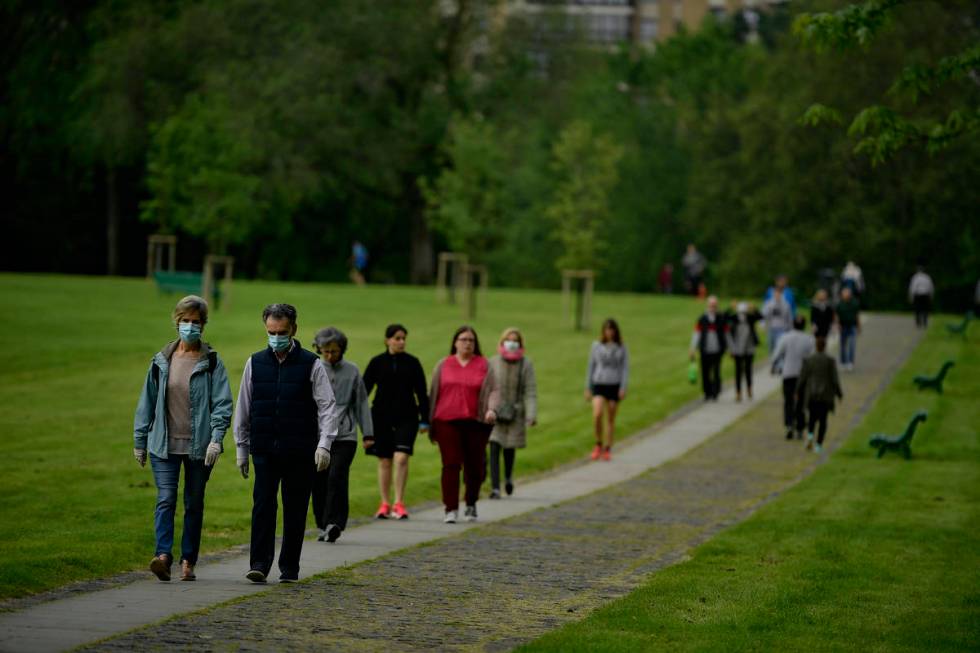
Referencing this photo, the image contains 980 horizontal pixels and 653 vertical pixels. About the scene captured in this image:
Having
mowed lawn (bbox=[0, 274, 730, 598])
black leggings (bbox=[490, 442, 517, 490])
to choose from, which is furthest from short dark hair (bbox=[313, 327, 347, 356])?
black leggings (bbox=[490, 442, 517, 490])

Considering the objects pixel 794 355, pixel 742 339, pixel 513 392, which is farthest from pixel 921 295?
pixel 513 392

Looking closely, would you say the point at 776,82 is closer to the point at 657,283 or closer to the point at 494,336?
the point at 657,283

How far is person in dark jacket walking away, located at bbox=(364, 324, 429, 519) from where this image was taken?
53.0 feet

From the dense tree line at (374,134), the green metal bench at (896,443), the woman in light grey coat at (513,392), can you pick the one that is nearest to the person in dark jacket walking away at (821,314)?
the green metal bench at (896,443)

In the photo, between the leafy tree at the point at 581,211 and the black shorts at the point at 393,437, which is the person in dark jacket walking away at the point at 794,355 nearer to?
the black shorts at the point at 393,437

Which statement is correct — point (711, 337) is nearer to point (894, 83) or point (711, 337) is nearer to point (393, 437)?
point (894, 83)

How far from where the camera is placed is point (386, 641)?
31.6 ft

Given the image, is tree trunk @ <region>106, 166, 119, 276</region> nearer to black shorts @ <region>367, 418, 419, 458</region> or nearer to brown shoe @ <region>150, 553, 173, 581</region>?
black shorts @ <region>367, 418, 419, 458</region>

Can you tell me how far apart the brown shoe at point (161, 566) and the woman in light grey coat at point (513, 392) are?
22.5ft

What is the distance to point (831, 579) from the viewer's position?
1307 cm

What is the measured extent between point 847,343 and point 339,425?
25.9 metres

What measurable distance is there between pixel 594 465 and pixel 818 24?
29.7 feet

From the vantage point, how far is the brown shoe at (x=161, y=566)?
11.7m

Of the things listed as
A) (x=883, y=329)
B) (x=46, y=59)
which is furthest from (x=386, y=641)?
(x=46, y=59)
